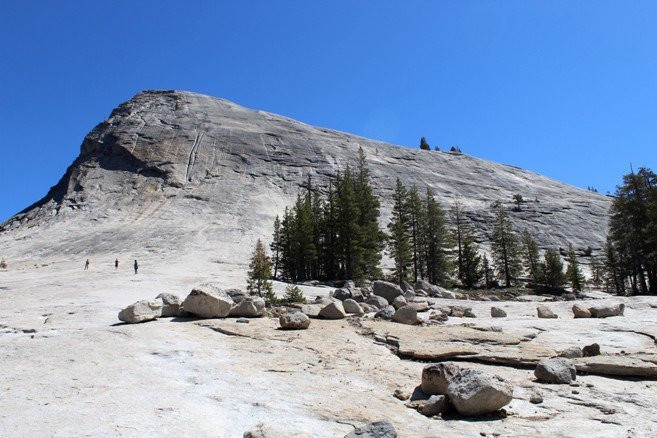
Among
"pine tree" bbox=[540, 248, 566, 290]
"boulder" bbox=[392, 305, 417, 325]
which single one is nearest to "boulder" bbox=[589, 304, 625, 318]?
"boulder" bbox=[392, 305, 417, 325]

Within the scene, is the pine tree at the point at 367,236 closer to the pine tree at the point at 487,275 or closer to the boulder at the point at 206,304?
the pine tree at the point at 487,275

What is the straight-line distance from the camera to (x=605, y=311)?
1588 cm

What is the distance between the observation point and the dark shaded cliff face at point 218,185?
191 ft

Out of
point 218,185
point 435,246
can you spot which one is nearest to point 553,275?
point 435,246

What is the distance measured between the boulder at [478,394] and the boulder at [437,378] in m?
0.34

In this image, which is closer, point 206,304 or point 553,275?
point 206,304

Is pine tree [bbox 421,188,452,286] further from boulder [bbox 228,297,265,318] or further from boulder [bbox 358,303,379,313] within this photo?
boulder [bbox 228,297,265,318]

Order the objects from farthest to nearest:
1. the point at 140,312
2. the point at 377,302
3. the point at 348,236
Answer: the point at 348,236, the point at 377,302, the point at 140,312

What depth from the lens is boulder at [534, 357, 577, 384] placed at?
26.7 ft

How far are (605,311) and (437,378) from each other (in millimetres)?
11397

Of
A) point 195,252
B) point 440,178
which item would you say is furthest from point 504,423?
point 440,178

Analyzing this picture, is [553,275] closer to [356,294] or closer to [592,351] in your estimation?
[356,294]

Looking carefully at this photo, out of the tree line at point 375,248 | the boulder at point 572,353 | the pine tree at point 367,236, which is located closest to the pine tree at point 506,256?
Answer: the tree line at point 375,248

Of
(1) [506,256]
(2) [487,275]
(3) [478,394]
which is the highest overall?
(1) [506,256]
